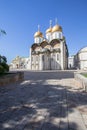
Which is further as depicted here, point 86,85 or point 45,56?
point 45,56

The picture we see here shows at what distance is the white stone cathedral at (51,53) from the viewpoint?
44.5 meters

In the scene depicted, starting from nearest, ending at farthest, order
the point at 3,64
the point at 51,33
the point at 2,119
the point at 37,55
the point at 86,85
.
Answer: the point at 2,119
the point at 86,85
the point at 3,64
the point at 37,55
the point at 51,33

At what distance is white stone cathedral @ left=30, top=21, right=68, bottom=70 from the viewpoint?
44500 mm

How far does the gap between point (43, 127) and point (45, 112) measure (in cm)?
109

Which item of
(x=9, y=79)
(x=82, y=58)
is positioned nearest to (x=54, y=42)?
(x=82, y=58)

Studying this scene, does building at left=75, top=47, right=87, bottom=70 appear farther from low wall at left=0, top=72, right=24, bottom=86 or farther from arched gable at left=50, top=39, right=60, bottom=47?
low wall at left=0, top=72, right=24, bottom=86

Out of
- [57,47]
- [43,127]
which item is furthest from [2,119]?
[57,47]

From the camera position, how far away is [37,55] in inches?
1887

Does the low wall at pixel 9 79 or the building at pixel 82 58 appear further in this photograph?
the building at pixel 82 58

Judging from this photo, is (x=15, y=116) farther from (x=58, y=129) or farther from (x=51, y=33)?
(x=51, y=33)

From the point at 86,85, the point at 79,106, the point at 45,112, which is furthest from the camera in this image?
the point at 86,85

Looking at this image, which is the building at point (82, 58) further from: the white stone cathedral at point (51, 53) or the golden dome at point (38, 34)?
the golden dome at point (38, 34)

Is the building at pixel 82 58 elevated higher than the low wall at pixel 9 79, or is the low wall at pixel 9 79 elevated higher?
the building at pixel 82 58

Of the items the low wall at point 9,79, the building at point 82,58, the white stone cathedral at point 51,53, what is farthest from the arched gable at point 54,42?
the low wall at point 9,79
